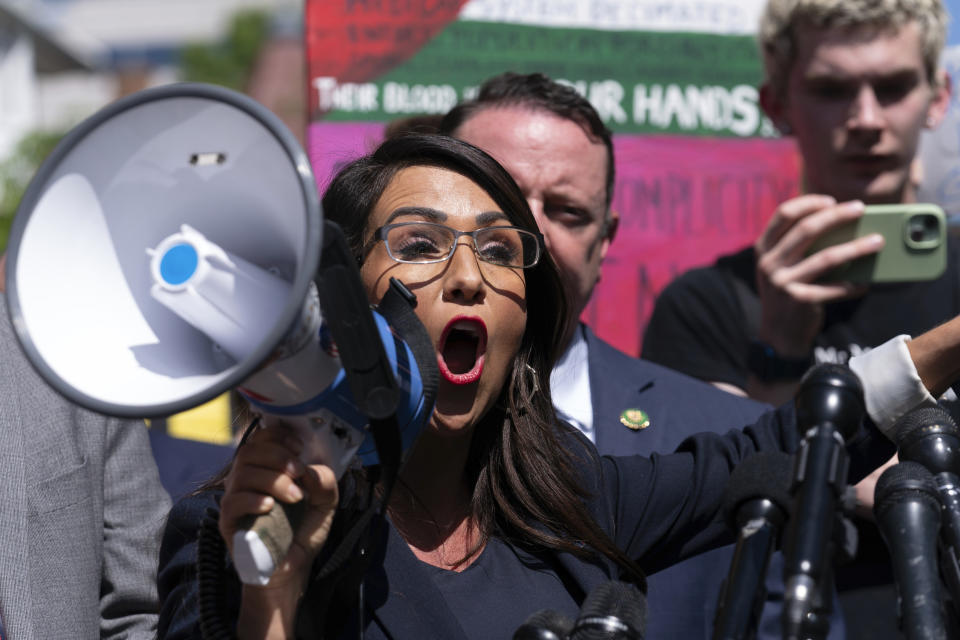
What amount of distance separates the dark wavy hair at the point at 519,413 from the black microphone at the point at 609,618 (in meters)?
0.60

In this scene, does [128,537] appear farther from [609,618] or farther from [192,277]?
[609,618]

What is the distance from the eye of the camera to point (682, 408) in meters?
3.10

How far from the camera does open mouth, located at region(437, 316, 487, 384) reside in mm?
2131

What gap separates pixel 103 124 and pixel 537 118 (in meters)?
1.80

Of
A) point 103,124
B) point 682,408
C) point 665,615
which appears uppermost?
point 103,124

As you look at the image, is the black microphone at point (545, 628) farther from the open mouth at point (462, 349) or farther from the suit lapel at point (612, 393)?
the suit lapel at point (612, 393)

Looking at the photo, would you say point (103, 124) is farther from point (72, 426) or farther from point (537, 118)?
point (537, 118)

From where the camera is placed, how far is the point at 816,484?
4.57 ft

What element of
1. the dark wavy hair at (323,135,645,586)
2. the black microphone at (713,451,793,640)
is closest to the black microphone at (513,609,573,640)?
the black microphone at (713,451,793,640)

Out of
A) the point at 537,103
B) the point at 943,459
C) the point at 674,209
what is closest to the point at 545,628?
the point at 943,459

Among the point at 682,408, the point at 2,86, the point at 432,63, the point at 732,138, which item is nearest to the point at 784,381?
the point at 682,408

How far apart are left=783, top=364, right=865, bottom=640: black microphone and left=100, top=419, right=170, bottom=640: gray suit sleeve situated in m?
1.59

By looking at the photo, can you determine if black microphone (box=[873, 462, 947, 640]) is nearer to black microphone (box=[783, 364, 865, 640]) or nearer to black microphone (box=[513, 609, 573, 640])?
black microphone (box=[783, 364, 865, 640])

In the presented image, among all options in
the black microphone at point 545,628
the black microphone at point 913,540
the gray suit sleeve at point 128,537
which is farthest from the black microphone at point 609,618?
the gray suit sleeve at point 128,537
